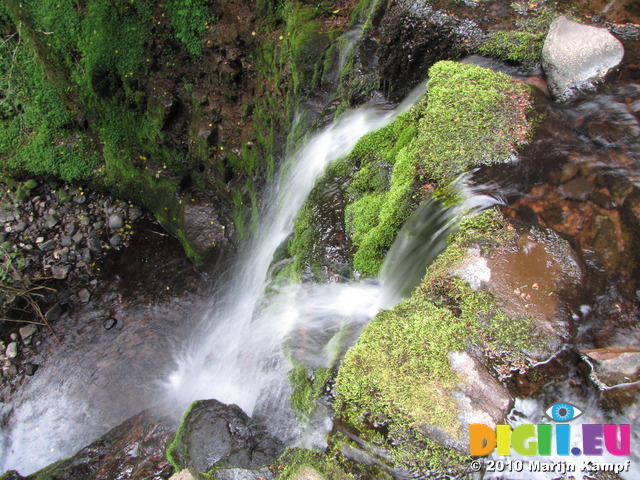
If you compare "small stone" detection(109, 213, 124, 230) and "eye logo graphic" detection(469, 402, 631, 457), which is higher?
"small stone" detection(109, 213, 124, 230)

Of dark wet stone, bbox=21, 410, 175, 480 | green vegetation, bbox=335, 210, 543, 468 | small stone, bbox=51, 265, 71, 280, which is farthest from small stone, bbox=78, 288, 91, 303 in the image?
green vegetation, bbox=335, 210, 543, 468

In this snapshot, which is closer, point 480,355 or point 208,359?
point 480,355

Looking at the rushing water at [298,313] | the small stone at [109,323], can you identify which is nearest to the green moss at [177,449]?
the rushing water at [298,313]

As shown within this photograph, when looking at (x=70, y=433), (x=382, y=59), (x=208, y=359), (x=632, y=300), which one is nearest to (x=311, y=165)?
(x=382, y=59)

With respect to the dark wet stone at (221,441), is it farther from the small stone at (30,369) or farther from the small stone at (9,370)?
the small stone at (9,370)

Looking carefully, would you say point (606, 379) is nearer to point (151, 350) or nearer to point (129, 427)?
point (129, 427)

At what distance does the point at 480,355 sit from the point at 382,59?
137 inches

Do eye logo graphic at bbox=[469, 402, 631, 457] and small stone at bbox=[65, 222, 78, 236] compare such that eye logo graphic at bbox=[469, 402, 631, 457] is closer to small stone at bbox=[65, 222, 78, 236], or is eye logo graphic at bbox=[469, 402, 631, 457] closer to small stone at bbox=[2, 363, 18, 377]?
small stone at bbox=[2, 363, 18, 377]

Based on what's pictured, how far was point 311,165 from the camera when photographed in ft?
17.0

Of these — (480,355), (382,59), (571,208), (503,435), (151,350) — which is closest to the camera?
(503,435)

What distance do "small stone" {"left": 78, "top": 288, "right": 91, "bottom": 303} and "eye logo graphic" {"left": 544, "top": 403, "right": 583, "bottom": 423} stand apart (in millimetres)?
6892

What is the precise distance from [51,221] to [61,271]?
43.5 inches

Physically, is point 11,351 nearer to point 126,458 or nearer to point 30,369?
point 30,369

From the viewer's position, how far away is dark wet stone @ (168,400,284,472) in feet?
10.3
